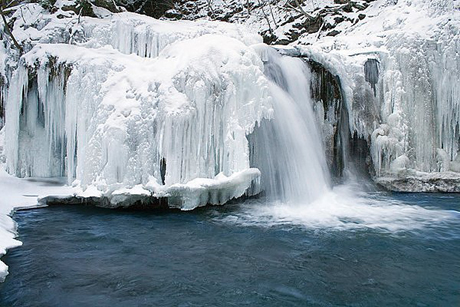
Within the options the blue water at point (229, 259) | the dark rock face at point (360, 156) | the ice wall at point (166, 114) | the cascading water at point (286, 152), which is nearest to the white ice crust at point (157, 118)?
the ice wall at point (166, 114)

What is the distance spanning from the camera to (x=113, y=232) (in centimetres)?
582

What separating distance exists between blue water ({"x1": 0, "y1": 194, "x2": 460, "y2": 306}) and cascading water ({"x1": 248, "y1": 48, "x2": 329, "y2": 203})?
1.11 m

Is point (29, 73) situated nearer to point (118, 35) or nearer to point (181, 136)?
point (118, 35)

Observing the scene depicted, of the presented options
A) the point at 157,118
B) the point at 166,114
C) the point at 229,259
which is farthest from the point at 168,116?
the point at 229,259

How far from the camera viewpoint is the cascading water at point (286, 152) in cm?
788

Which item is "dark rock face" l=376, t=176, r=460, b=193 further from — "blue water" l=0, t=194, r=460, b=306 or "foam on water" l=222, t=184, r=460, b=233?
"blue water" l=0, t=194, r=460, b=306

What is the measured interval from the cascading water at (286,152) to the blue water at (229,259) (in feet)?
3.65

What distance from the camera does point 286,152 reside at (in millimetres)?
7941

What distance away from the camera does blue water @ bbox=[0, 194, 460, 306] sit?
386 cm

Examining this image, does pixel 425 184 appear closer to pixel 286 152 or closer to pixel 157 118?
pixel 286 152

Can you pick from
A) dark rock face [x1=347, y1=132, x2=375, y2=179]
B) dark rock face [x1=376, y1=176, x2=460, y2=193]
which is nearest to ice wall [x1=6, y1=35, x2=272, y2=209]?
dark rock face [x1=347, y1=132, x2=375, y2=179]

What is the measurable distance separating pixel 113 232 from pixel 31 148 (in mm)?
4942

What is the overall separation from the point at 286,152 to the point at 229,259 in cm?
362

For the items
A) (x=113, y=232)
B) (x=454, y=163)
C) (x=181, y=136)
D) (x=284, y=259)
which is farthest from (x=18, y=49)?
(x=454, y=163)
